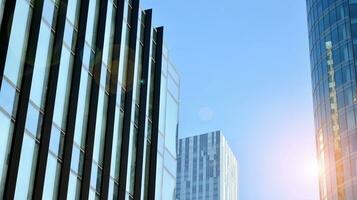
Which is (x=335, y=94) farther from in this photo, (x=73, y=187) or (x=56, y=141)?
(x=56, y=141)

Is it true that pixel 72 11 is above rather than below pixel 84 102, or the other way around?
above

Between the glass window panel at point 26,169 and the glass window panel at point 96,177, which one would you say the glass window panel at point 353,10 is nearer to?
the glass window panel at point 96,177

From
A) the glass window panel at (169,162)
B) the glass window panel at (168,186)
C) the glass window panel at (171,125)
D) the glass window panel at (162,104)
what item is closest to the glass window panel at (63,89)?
the glass window panel at (162,104)

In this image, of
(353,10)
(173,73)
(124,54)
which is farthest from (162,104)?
(353,10)

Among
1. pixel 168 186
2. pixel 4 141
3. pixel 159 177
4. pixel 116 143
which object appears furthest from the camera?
pixel 168 186

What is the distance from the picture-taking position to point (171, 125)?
134 feet

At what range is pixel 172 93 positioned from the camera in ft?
138

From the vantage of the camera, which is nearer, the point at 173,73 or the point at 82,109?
the point at 82,109

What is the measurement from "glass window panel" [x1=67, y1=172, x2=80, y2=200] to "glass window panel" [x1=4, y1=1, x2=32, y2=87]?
5.10 meters

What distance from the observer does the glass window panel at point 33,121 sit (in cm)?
2445

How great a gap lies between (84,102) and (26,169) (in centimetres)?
642

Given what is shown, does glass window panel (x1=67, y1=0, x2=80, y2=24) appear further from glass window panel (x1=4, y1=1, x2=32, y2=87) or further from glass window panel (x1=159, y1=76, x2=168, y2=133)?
glass window panel (x1=159, y1=76, x2=168, y2=133)

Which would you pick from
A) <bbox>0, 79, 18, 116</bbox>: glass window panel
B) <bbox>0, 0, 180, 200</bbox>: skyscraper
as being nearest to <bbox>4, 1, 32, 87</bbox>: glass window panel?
<bbox>0, 0, 180, 200</bbox>: skyscraper

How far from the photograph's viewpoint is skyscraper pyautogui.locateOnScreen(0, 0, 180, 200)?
24.0 metres
